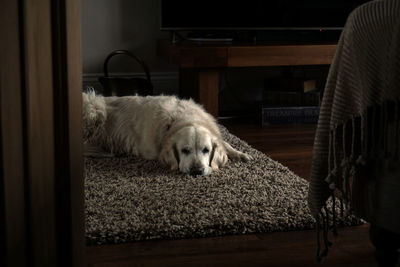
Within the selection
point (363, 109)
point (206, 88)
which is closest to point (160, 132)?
point (206, 88)

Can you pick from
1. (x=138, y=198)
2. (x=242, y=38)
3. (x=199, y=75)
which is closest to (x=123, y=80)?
(x=199, y=75)

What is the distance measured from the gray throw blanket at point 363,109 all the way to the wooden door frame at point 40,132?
20.8 inches

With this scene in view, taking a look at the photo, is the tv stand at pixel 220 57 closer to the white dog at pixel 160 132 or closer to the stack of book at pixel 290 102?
the stack of book at pixel 290 102

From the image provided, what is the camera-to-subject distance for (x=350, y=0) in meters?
4.06

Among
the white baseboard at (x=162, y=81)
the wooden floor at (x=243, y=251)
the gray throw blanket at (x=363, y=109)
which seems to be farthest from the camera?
the white baseboard at (x=162, y=81)

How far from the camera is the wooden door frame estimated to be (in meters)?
0.87

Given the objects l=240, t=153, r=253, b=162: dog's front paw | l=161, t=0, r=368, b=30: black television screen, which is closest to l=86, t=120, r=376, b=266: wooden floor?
l=240, t=153, r=253, b=162: dog's front paw

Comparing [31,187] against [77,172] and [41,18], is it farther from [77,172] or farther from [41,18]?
[41,18]

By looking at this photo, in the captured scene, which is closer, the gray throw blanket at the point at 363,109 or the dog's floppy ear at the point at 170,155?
the gray throw blanket at the point at 363,109

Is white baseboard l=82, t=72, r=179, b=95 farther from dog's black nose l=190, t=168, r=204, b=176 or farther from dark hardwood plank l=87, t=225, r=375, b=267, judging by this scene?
dark hardwood plank l=87, t=225, r=375, b=267

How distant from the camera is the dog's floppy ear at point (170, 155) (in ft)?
8.35

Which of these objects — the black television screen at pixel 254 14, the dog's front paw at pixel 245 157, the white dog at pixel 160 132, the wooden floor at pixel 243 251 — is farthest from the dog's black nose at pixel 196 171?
the black television screen at pixel 254 14

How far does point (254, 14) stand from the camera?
153 inches

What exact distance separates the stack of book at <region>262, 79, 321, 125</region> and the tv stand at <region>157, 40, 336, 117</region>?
0.83ft
